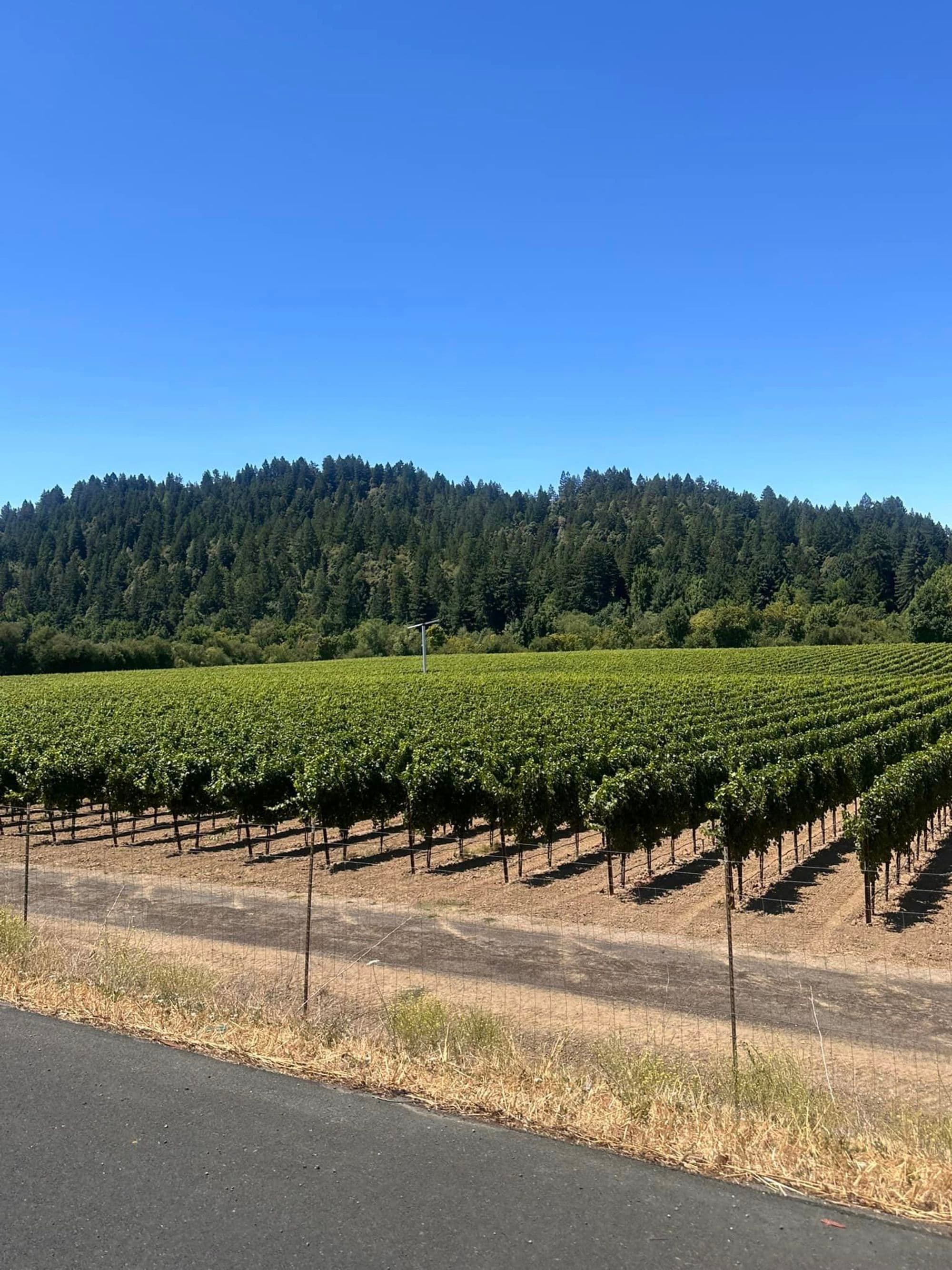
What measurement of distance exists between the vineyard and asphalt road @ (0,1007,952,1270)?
358 centimetres

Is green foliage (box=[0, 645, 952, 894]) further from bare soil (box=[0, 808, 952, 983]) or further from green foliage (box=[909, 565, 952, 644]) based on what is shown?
green foliage (box=[909, 565, 952, 644])

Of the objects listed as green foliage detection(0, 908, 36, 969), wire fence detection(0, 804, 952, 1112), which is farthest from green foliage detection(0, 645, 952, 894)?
green foliage detection(0, 908, 36, 969)

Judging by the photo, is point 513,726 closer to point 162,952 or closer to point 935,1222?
point 162,952

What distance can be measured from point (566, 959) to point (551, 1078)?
22.0ft

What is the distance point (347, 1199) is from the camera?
4680 mm

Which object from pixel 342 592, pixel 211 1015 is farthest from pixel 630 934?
pixel 342 592

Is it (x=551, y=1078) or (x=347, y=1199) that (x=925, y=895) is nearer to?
(x=551, y=1078)

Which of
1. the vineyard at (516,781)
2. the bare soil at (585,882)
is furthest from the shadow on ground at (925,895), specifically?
the vineyard at (516,781)

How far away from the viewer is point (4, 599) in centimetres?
19525

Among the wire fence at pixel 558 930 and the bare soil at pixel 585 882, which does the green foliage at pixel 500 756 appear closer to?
the bare soil at pixel 585 882

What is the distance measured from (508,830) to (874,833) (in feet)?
26.1

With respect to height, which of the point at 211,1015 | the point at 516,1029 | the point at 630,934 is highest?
the point at 211,1015

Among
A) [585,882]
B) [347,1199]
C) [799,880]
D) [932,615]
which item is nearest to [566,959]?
[585,882]

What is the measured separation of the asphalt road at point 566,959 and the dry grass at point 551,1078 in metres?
2.02
